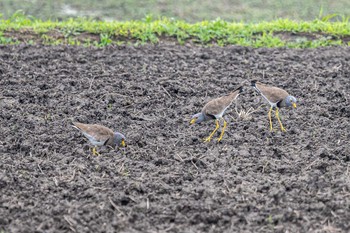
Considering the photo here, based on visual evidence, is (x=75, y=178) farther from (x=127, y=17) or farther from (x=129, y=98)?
(x=127, y=17)

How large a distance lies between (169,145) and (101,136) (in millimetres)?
762

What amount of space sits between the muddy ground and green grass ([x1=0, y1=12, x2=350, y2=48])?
484 mm

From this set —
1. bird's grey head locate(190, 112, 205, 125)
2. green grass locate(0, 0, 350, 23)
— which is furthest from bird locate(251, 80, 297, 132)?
green grass locate(0, 0, 350, 23)

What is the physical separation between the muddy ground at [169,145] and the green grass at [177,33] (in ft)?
1.59

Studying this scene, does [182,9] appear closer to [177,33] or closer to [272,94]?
[177,33]

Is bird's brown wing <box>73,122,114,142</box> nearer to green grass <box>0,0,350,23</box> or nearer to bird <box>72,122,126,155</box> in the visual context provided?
bird <box>72,122,126,155</box>

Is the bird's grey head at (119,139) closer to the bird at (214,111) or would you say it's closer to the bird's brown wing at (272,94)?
the bird at (214,111)

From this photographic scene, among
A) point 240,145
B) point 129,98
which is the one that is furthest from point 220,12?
point 240,145

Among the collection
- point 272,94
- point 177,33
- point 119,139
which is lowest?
point 119,139

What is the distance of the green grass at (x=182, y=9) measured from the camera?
43.9 feet

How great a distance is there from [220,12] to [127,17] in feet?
6.50

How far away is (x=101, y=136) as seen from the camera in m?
7.04

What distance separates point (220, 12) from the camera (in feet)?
45.9

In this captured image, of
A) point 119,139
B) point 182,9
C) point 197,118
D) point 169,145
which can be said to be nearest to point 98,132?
point 119,139
